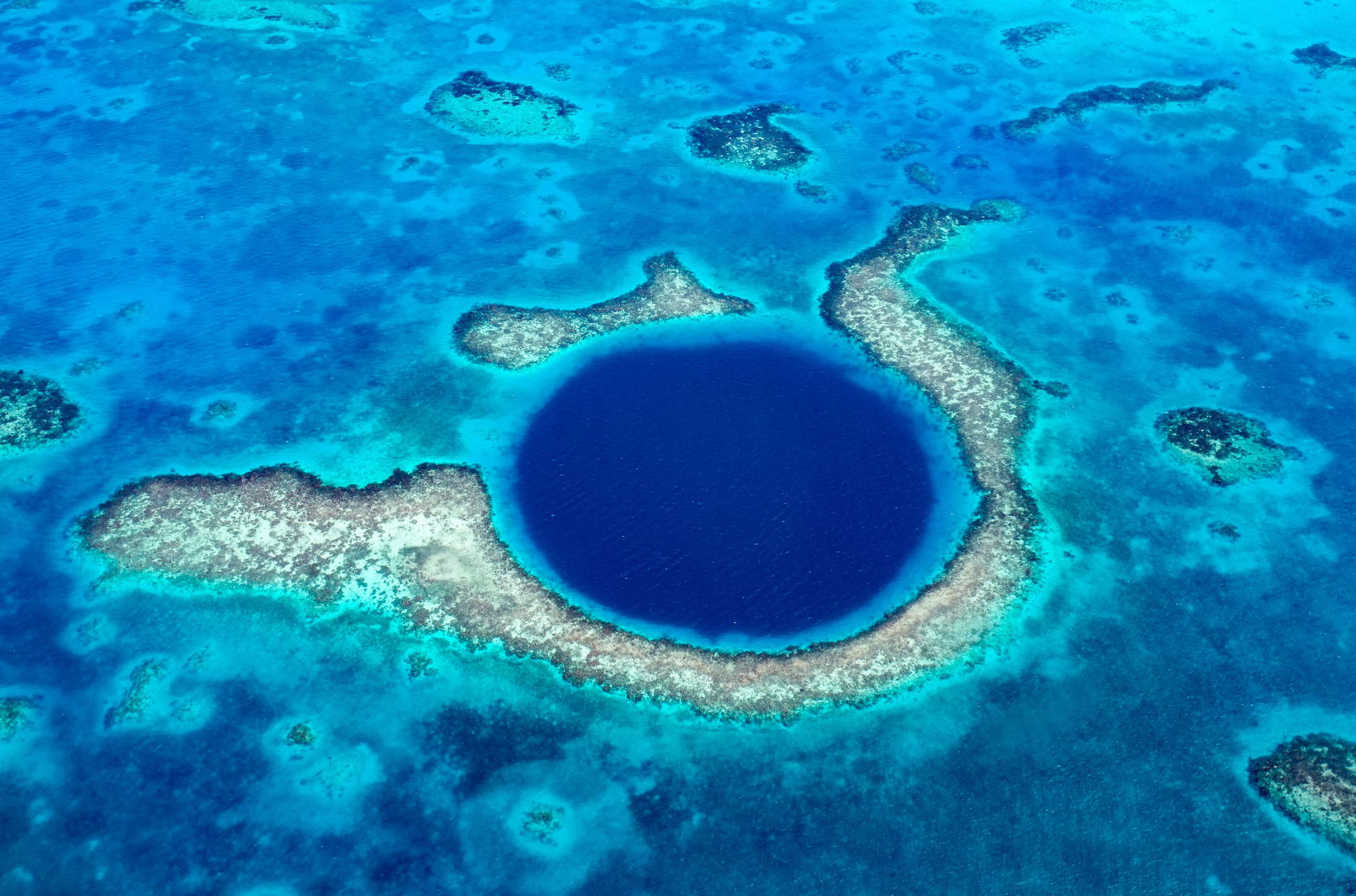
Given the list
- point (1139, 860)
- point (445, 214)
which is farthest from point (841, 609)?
point (445, 214)

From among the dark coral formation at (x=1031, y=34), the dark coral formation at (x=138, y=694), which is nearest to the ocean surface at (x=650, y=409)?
the dark coral formation at (x=138, y=694)

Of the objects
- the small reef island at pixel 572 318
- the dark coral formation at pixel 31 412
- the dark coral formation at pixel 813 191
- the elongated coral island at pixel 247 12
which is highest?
the elongated coral island at pixel 247 12

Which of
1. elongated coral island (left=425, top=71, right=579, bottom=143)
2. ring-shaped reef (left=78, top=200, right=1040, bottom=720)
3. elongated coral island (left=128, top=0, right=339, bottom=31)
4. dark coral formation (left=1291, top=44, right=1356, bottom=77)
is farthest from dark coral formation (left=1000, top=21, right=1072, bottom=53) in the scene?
elongated coral island (left=128, top=0, right=339, bottom=31)

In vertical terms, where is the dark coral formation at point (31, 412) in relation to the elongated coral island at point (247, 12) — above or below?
below

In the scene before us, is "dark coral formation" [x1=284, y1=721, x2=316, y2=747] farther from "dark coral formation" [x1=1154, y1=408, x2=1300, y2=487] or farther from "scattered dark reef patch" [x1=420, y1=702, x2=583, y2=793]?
"dark coral formation" [x1=1154, y1=408, x2=1300, y2=487]

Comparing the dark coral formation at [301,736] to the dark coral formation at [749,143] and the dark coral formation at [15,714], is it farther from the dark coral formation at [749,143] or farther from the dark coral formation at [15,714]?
the dark coral formation at [749,143]

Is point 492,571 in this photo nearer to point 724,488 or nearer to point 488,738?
point 488,738
